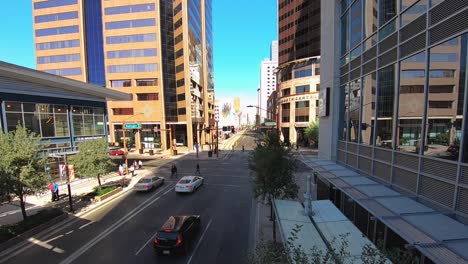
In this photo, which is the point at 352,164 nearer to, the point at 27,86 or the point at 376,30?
the point at 376,30

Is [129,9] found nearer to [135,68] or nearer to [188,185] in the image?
[135,68]

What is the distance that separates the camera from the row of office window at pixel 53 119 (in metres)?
21.7

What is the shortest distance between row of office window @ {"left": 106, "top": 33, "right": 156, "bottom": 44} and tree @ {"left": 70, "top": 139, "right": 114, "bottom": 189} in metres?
38.3

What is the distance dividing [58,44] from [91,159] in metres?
57.0

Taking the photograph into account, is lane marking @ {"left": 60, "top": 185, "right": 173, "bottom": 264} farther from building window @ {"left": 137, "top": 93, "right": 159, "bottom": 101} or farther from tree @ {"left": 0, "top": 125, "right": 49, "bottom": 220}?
building window @ {"left": 137, "top": 93, "right": 159, "bottom": 101}

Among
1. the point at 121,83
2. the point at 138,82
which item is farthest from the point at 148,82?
the point at 121,83

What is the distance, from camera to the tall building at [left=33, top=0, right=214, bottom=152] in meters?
51.7

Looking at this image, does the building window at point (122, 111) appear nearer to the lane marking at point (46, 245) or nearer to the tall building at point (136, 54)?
the tall building at point (136, 54)

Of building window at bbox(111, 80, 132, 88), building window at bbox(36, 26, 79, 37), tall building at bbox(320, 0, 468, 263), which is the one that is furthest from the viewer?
building window at bbox(36, 26, 79, 37)

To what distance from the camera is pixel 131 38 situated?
5169cm

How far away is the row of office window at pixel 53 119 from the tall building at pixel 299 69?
119 ft

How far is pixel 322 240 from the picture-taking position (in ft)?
25.2

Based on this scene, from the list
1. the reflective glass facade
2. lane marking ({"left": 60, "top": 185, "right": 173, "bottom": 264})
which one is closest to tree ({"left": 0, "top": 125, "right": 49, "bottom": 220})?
lane marking ({"left": 60, "top": 185, "right": 173, "bottom": 264})

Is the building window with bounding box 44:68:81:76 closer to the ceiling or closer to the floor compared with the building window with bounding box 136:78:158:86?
closer to the ceiling
